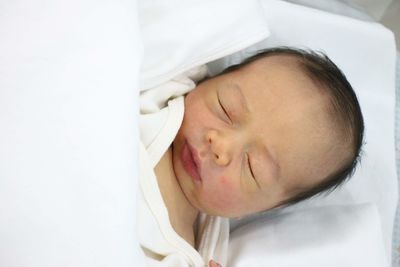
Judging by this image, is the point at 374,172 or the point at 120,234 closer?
the point at 120,234

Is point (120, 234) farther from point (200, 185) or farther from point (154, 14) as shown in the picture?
point (154, 14)

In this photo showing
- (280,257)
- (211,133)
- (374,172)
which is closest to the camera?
(211,133)

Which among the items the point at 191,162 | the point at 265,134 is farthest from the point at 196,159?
the point at 265,134

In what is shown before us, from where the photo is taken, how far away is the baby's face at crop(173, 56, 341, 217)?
79cm

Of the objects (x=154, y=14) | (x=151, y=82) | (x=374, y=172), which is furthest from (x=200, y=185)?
(x=374, y=172)

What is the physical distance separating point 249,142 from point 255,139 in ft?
0.04

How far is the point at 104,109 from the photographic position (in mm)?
587

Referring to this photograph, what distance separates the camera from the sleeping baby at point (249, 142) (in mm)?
789

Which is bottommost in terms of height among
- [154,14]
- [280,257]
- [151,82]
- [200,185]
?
[280,257]

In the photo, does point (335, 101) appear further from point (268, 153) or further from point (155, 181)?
point (155, 181)

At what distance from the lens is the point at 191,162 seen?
2.59 feet

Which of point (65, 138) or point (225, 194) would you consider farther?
point (225, 194)

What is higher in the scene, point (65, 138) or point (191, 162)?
point (65, 138)

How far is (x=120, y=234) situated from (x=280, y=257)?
1.46ft
